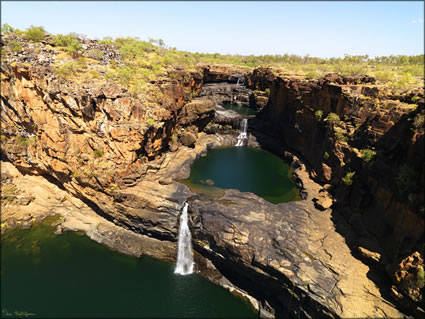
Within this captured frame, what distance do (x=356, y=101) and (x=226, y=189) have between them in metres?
17.5

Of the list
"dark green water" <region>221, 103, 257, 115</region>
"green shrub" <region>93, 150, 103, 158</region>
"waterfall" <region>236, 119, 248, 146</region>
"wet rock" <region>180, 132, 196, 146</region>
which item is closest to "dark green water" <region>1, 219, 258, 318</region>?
"green shrub" <region>93, 150, 103, 158</region>

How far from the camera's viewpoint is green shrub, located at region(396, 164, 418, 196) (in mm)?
16516

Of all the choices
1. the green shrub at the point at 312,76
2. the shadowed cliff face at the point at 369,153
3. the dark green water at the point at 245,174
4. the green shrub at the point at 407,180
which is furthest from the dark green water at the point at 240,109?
the green shrub at the point at 407,180

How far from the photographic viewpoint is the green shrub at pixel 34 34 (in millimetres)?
27300

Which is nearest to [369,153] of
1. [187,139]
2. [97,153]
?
[187,139]

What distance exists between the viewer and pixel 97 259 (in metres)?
22.7

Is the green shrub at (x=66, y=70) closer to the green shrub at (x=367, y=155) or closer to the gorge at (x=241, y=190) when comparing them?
the gorge at (x=241, y=190)

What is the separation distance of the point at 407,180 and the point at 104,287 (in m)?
24.5

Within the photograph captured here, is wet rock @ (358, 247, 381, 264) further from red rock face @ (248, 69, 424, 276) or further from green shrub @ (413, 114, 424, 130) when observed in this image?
green shrub @ (413, 114, 424, 130)

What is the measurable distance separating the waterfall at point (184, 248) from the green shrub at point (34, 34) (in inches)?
1005

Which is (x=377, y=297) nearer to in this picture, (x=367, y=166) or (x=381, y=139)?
(x=367, y=166)

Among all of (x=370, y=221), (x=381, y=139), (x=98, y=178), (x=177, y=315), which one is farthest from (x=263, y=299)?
(x=98, y=178)

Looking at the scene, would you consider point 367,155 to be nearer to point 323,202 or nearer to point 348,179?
point 348,179

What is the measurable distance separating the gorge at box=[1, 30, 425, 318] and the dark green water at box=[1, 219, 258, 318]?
4.40 feet
